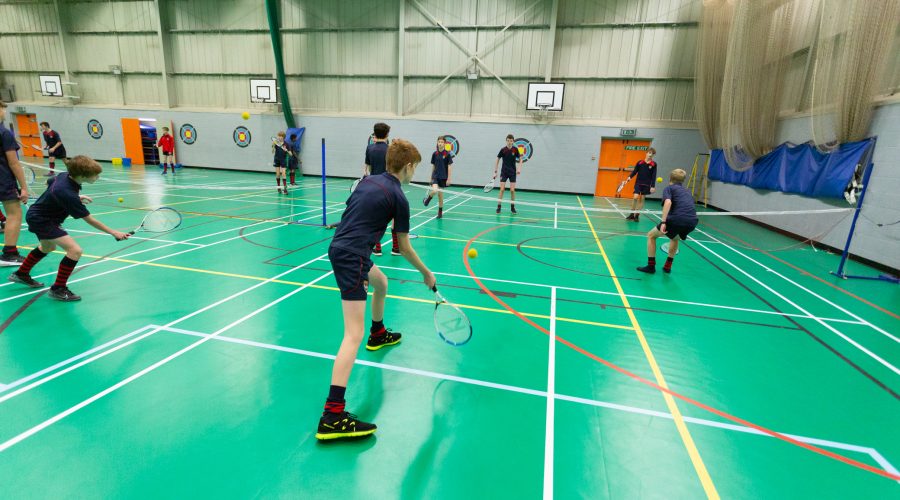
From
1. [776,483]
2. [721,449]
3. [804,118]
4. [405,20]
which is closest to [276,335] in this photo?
[721,449]

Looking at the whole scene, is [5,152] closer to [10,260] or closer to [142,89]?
[10,260]

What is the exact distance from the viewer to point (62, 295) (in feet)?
15.9

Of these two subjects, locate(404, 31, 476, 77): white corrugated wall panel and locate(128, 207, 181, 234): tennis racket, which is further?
locate(404, 31, 476, 77): white corrugated wall panel

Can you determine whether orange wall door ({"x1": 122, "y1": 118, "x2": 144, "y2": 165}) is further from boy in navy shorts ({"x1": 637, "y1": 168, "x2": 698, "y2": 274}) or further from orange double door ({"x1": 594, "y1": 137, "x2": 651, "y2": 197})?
boy in navy shorts ({"x1": 637, "y1": 168, "x2": 698, "y2": 274})

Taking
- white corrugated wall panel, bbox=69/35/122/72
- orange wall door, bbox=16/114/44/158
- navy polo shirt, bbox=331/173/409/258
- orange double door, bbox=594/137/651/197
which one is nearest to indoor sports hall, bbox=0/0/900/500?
navy polo shirt, bbox=331/173/409/258

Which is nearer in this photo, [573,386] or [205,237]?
[573,386]

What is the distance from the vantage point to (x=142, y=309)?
4.75 m

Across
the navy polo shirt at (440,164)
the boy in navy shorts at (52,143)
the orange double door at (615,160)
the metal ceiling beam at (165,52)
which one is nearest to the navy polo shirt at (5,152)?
the navy polo shirt at (440,164)

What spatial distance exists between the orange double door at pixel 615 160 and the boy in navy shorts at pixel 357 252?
18.2 metres

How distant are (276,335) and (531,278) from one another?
3.87 meters

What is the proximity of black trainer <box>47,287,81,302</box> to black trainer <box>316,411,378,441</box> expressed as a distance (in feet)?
13.5

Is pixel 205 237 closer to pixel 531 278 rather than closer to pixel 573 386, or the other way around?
pixel 531 278

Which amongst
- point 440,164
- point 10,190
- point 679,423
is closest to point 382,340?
point 679,423

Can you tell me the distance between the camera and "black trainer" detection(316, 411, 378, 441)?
2744 mm
